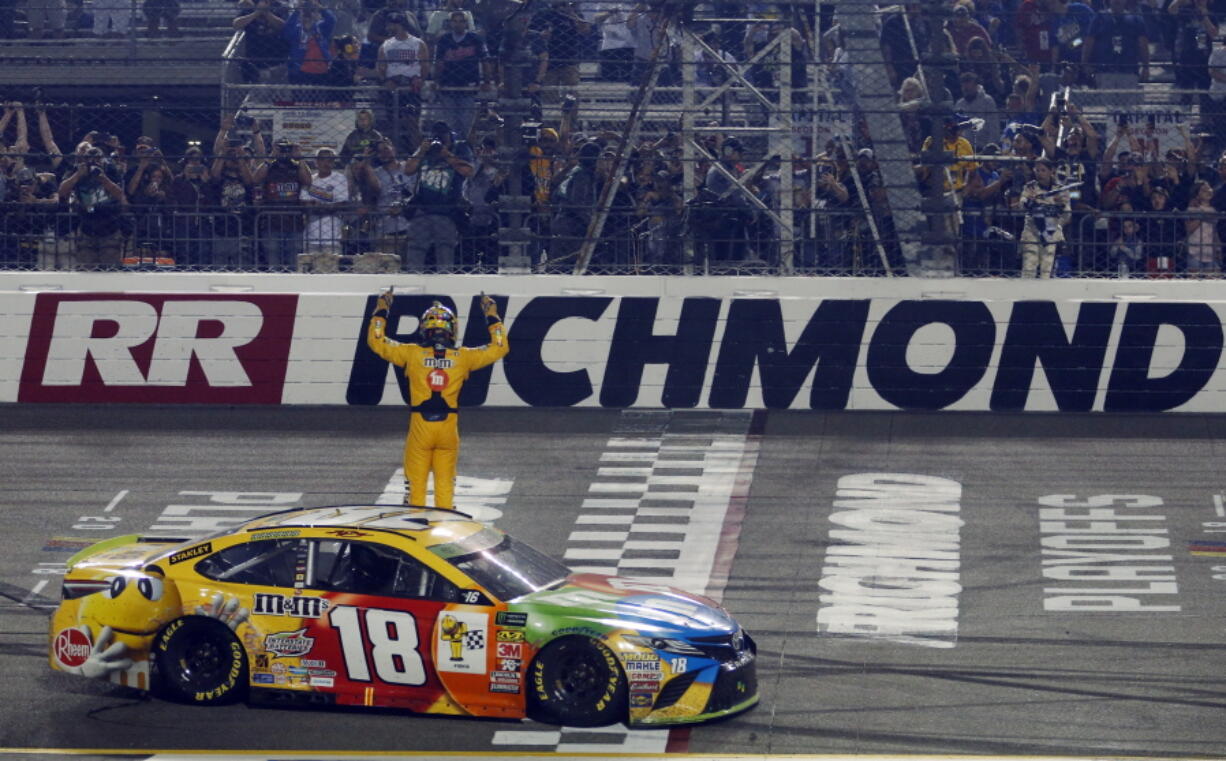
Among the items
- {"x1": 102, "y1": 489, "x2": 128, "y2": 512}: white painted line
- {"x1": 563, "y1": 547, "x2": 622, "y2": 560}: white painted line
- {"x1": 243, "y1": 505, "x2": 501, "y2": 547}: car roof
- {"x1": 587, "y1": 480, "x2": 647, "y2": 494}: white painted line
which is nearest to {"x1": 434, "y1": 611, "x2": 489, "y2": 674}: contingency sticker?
{"x1": 243, "y1": 505, "x2": 501, "y2": 547}: car roof

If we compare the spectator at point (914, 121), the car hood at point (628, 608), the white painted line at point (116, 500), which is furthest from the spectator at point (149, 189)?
the car hood at point (628, 608)

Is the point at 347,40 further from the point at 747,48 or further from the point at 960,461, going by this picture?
the point at 960,461

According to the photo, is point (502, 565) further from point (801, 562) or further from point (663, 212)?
point (663, 212)

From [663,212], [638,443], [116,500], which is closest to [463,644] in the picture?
[116,500]

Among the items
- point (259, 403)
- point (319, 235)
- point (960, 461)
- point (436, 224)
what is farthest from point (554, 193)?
point (960, 461)

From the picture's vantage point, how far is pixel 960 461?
1349 cm

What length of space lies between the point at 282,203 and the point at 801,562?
5.56 meters

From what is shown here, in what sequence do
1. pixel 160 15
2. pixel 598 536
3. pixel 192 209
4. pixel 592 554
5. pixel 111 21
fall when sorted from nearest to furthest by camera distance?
pixel 592 554
pixel 598 536
pixel 192 209
pixel 160 15
pixel 111 21

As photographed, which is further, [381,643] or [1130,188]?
[1130,188]

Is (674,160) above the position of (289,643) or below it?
above

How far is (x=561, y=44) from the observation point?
47.1 ft

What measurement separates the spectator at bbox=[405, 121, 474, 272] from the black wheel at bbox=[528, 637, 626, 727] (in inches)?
254

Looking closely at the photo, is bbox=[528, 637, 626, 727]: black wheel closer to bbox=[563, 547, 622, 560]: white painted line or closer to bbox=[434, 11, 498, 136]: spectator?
bbox=[563, 547, 622, 560]: white painted line

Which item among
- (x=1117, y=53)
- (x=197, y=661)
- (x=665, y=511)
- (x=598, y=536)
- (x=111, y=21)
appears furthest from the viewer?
(x=111, y=21)
